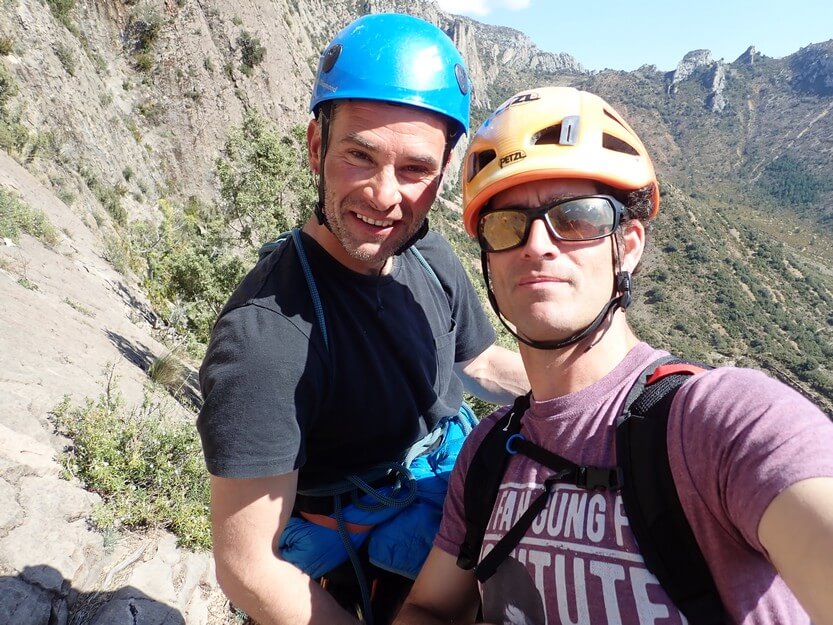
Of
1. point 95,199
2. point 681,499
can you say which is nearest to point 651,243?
point 95,199

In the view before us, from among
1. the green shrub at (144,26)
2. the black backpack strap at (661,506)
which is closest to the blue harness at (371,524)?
the black backpack strap at (661,506)

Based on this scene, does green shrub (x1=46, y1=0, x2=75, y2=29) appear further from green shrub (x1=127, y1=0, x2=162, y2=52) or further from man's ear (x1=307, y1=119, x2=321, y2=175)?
man's ear (x1=307, y1=119, x2=321, y2=175)

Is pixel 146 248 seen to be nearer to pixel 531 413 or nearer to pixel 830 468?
pixel 531 413

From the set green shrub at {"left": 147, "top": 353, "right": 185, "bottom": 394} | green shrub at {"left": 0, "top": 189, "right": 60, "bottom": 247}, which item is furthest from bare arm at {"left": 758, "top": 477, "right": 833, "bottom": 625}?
green shrub at {"left": 0, "top": 189, "right": 60, "bottom": 247}

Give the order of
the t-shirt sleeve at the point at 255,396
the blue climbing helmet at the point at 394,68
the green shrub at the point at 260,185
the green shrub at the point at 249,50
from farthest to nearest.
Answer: the green shrub at the point at 249,50 → the green shrub at the point at 260,185 → the blue climbing helmet at the point at 394,68 → the t-shirt sleeve at the point at 255,396

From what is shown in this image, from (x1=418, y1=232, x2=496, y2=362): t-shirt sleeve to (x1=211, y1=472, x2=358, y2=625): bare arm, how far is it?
1.47 m

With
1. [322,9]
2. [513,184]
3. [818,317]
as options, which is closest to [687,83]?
[818,317]

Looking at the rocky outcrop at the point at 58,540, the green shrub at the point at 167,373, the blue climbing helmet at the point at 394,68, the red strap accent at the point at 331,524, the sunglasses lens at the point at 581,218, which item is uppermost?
the blue climbing helmet at the point at 394,68

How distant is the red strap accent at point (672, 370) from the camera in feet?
5.22

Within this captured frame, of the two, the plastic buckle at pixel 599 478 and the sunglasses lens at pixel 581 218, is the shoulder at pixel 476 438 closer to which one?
the plastic buckle at pixel 599 478

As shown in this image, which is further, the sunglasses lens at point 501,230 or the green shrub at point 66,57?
the green shrub at point 66,57

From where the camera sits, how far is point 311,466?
2381mm

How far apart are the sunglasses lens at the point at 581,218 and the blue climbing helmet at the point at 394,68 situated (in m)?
0.85

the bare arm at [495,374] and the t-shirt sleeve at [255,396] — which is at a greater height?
the t-shirt sleeve at [255,396]
